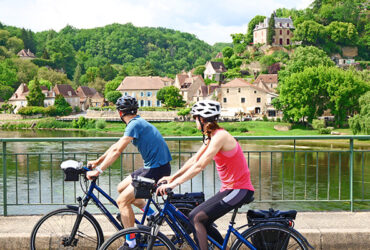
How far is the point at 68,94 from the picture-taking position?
349 ft

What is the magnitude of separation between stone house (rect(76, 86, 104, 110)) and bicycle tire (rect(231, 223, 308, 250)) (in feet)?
348

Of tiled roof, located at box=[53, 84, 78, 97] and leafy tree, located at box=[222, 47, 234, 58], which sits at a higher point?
leafy tree, located at box=[222, 47, 234, 58]

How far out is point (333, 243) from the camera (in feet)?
18.5

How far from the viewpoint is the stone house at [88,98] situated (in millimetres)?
109850

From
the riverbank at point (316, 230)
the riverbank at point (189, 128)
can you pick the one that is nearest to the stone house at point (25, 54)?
the riverbank at point (189, 128)

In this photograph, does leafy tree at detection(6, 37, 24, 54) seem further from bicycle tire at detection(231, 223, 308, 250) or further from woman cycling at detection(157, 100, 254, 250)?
bicycle tire at detection(231, 223, 308, 250)

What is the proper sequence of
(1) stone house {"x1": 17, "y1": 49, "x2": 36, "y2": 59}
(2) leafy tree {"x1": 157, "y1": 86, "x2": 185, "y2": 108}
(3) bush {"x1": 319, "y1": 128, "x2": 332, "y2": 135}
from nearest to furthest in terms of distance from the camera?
(3) bush {"x1": 319, "y1": 128, "x2": 332, "y2": 135}
(2) leafy tree {"x1": 157, "y1": 86, "x2": 185, "y2": 108}
(1) stone house {"x1": 17, "y1": 49, "x2": 36, "y2": 59}

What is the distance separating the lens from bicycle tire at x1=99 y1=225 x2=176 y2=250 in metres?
3.93

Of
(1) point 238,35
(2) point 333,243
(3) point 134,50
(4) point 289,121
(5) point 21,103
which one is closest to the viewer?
(2) point 333,243

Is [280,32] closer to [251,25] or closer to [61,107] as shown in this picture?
[251,25]

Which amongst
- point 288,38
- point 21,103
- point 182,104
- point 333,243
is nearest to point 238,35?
→ point 288,38

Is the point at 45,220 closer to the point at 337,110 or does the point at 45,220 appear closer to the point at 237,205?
the point at 237,205

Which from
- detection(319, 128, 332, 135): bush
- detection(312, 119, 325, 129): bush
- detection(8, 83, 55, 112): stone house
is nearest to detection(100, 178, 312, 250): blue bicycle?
detection(319, 128, 332, 135): bush

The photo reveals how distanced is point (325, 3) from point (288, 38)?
848 inches
